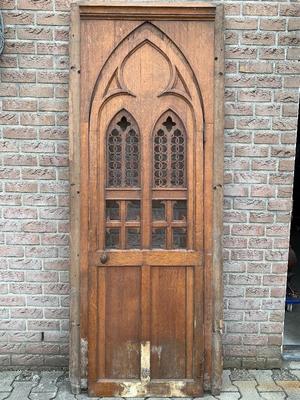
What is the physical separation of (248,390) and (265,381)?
8.2 inches

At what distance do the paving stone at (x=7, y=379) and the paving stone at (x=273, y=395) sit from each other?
1865mm

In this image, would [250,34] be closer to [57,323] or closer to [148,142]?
[148,142]

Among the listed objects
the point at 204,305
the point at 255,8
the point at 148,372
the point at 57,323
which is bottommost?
the point at 148,372

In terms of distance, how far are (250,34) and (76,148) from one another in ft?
5.03

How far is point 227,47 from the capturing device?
3.44 m

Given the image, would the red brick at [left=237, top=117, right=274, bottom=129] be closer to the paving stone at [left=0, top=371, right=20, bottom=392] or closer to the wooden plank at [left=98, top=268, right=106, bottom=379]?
the wooden plank at [left=98, top=268, right=106, bottom=379]

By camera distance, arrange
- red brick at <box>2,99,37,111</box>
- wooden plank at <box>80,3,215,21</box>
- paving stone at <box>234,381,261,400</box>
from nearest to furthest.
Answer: wooden plank at <box>80,3,215,21</box>, paving stone at <box>234,381,261,400</box>, red brick at <box>2,99,37,111</box>

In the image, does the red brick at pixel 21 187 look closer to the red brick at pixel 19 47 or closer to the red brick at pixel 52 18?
the red brick at pixel 19 47

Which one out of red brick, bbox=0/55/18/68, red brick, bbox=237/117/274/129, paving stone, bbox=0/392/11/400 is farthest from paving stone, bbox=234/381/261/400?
red brick, bbox=0/55/18/68

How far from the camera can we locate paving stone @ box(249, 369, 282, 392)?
349 centimetres

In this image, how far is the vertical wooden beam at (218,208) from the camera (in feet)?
10.5

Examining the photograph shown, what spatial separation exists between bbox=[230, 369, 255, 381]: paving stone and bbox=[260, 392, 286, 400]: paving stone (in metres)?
0.22

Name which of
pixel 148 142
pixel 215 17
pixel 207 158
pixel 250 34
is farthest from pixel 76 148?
pixel 250 34

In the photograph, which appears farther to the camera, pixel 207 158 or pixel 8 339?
pixel 8 339
